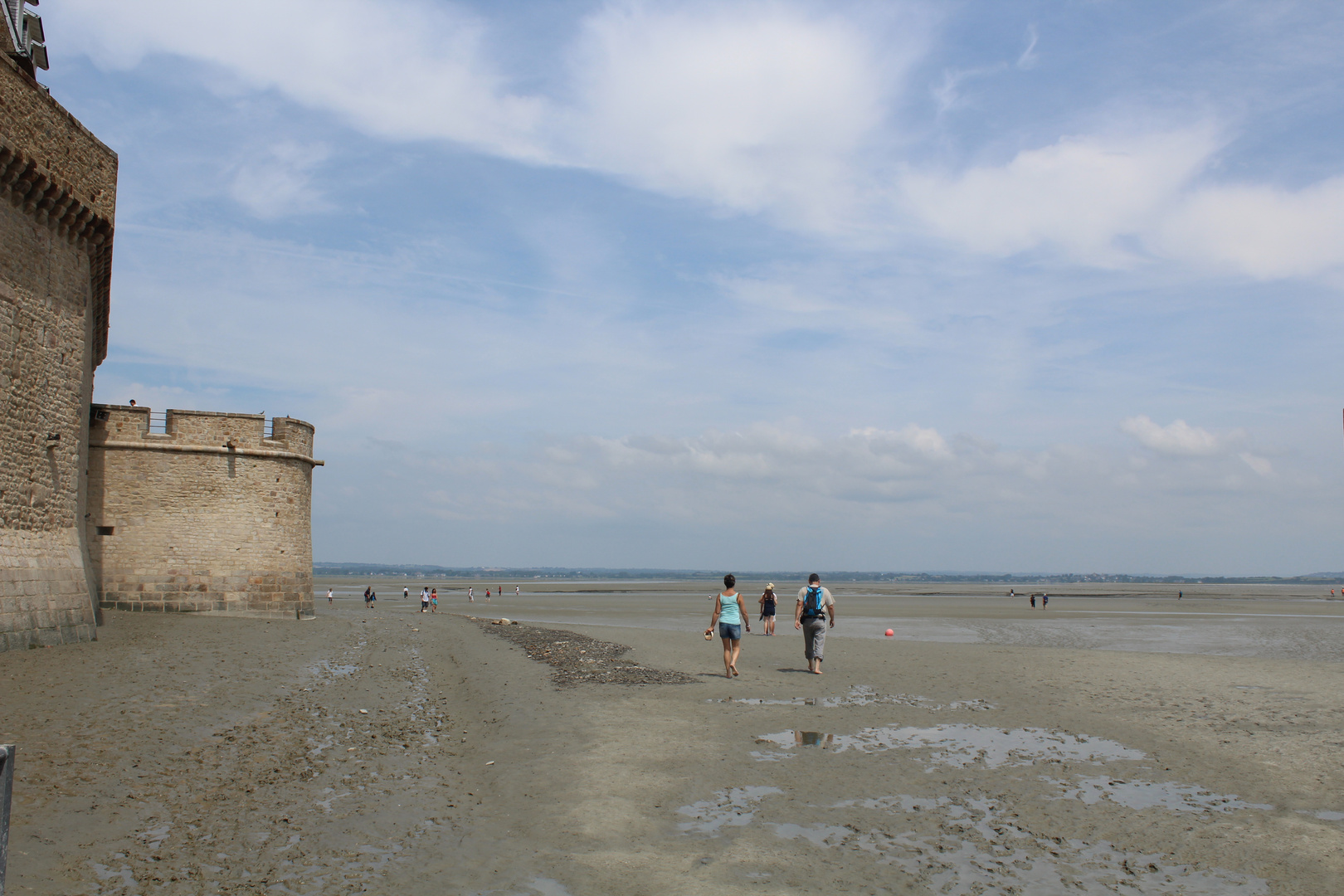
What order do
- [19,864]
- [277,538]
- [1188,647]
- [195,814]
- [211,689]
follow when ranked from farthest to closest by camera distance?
[277,538] < [1188,647] < [211,689] < [195,814] < [19,864]

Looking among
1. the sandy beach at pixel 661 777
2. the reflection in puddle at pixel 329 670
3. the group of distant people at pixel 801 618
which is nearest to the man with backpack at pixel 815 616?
the group of distant people at pixel 801 618

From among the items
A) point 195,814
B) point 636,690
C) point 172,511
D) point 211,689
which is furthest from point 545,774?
point 172,511

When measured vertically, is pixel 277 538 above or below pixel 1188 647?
above

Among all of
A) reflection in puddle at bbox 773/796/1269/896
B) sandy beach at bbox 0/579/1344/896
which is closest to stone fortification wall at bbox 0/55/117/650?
sandy beach at bbox 0/579/1344/896

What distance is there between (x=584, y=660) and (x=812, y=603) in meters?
4.73

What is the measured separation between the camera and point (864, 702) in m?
11.6

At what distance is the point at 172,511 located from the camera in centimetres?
2311

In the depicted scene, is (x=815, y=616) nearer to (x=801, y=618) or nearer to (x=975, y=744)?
(x=801, y=618)

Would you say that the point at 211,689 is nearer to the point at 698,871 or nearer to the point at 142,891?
the point at 142,891

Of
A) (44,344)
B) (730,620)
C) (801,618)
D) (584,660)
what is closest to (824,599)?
(801,618)

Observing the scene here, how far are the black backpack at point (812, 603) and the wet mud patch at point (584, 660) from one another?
86.4 inches

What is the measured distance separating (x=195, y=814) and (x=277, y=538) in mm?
20323

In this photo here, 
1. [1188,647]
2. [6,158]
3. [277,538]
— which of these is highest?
[6,158]

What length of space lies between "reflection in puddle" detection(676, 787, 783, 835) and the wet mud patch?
19.8ft
